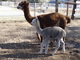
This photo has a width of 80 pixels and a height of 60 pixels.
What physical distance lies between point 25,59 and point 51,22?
1.57 m

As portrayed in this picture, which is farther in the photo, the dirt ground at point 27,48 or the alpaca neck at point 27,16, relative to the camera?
the alpaca neck at point 27,16

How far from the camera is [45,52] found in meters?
5.20

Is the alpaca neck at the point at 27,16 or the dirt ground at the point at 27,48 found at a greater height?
the alpaca neck at the point at 27,16

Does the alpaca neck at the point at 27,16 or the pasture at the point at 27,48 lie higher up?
the alpaca neck at the point at 27,16

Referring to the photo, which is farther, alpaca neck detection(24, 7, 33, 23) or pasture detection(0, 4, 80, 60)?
alpaca neck detection(24, 7, 33, 23)

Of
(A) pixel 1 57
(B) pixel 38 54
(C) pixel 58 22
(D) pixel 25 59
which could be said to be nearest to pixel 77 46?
(C) pixel 58 22

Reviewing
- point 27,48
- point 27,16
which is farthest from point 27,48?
point 27,16

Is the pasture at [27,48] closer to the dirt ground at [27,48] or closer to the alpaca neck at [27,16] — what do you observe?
the dirt ground at [27,48]

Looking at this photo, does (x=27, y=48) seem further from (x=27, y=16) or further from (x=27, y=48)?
(x=27, y=16)

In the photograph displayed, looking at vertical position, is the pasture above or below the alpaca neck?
below

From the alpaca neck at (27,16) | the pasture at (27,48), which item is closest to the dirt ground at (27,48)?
the pasture at (27,48)

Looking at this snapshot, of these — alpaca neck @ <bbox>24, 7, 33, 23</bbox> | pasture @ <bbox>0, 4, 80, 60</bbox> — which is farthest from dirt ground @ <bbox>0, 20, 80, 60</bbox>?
alpaca neck @ <bbox>24, 7, 33, 23</bbox>

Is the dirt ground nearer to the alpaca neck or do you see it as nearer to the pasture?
the pasture

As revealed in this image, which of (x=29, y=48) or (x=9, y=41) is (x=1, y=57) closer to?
(x=29, y=48)
